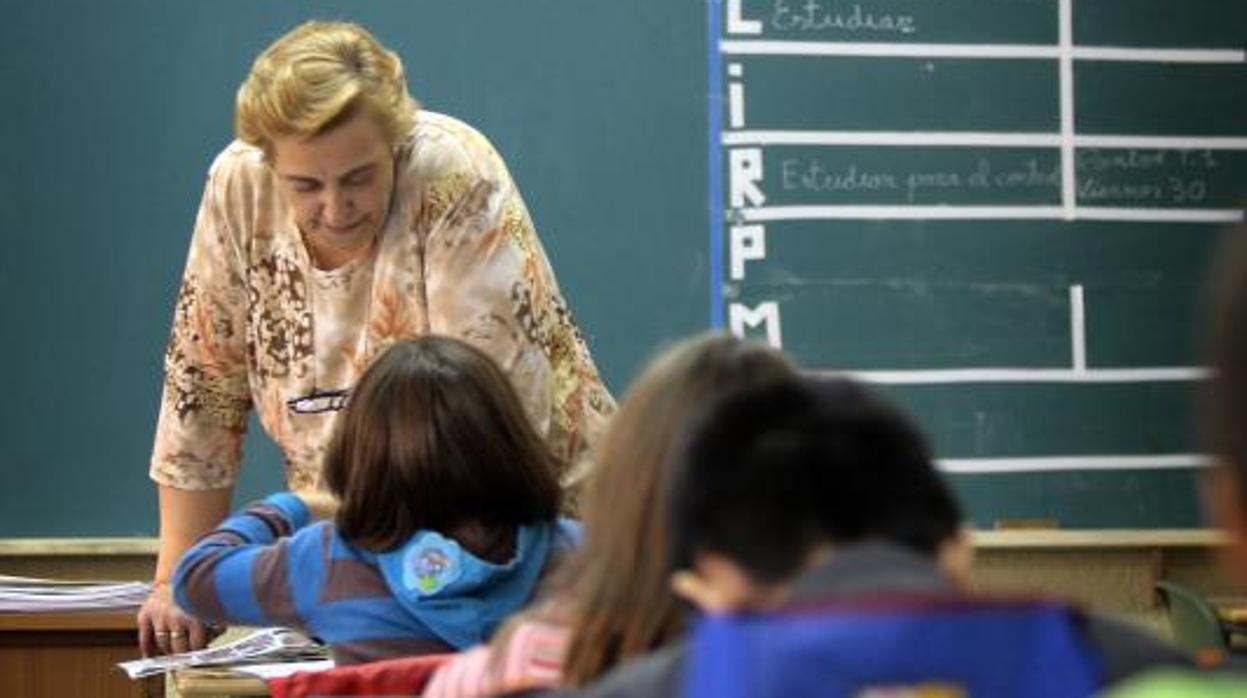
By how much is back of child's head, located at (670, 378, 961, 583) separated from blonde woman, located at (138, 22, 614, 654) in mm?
1798

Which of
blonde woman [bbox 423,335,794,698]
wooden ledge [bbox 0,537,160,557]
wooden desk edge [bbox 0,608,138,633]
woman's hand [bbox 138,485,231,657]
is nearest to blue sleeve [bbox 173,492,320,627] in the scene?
woman's hand [bbox 138,485,231,657]

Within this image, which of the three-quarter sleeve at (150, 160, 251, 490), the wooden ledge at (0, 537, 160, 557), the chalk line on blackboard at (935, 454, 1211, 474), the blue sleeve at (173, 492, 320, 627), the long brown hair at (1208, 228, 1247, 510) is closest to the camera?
the long brown hair at (1208, 228, 1247, 510)

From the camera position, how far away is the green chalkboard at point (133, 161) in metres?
5.34

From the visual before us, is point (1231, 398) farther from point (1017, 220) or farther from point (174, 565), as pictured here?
point (1017, 220)

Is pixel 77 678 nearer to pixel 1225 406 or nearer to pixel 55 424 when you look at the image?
pixel 55 424

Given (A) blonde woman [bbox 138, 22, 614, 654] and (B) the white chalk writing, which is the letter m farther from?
(A) blonde woman [bbox 138, 22, 614, 654]

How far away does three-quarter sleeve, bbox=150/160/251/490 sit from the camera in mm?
3270

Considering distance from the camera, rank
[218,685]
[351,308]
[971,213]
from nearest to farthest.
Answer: [218,685] < [351,308] < [971,213]

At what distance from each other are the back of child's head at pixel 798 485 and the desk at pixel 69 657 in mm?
2445

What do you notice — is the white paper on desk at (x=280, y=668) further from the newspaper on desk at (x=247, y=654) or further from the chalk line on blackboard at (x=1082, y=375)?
the chalk line on blackboard at (x=1082, y=375)

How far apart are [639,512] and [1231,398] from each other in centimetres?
75

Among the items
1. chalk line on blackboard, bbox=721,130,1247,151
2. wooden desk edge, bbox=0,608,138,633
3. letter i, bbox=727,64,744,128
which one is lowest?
wooden desk edge, bbox=0,608,138,633

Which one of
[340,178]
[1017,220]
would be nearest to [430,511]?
[340,178]

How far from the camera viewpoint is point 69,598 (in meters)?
3.56
